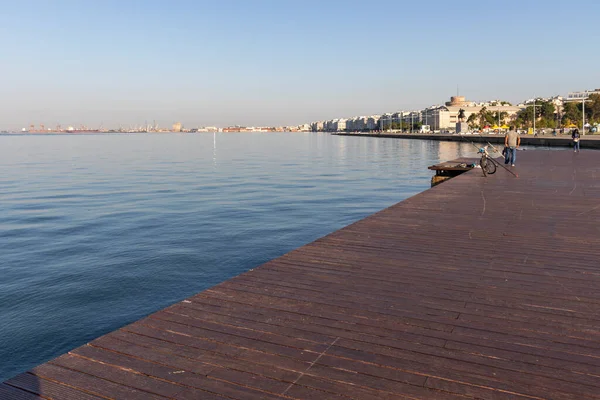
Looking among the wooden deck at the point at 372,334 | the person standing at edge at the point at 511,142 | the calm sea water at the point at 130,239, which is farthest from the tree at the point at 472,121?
the wooden deck at the point at 372,334

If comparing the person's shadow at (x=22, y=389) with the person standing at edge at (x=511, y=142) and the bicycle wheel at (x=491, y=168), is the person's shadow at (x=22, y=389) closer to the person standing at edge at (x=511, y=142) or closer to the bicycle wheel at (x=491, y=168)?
the bicycle wheel at (x=491, y=168)

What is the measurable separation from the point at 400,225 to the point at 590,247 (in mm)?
3452

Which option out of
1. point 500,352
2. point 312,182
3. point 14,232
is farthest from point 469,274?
point 312,182

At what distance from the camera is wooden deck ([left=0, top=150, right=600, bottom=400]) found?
12.0 feet

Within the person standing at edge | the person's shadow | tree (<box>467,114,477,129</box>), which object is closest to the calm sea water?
the person's shadow

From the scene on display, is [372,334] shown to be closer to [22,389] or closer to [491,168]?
[22,389]

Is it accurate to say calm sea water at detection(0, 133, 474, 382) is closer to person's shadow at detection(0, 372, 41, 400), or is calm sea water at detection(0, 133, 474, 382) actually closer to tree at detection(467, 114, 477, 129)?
person's shadow at detection(0, 372, 41, 400)

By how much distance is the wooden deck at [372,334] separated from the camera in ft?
12.0

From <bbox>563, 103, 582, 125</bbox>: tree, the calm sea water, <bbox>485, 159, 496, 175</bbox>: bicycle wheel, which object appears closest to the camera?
the calm sea water

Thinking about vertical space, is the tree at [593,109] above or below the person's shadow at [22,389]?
above

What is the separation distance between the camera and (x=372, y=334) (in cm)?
A: 454

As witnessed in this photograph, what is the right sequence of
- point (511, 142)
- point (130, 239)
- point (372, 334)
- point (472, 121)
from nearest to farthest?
point (372, 334) → point (130, 239) → point (511, 142) → point (472, 121)

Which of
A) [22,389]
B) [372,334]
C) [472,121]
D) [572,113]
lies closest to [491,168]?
[372,334]

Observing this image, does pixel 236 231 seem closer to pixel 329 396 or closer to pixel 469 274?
pixel 469 274
